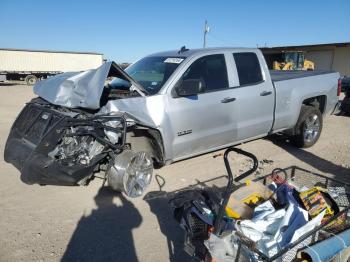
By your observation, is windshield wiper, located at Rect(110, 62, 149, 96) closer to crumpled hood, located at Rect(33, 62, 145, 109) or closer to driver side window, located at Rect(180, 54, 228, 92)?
crumpled hood, located at Rect(33, 62, 145, 109)

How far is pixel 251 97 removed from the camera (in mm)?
5348

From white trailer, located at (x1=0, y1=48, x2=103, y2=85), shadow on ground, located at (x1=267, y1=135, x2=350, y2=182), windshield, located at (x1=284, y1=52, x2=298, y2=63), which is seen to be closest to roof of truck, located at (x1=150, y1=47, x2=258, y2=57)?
shadow on ground, located at (x1=267, y1=135, x2=350, y2=182)

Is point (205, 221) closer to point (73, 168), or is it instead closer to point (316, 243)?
point (316, 243)

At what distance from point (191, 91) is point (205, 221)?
86.3 inches

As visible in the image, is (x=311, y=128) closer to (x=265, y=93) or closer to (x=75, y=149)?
(x=265, y=93)

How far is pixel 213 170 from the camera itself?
5.33m

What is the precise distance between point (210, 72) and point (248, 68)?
2.90 ft

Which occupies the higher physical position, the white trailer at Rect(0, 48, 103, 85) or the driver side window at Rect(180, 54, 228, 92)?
the driver side window at Rect(180, 54, 228, 92)

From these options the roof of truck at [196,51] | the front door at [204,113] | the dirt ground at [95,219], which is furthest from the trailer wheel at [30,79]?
the front door at [204,113]

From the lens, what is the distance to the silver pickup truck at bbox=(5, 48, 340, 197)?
3.83 metres

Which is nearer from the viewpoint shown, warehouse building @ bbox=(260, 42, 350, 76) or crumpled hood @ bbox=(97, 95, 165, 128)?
crumpled hood @ bbox=(97, 95, 165, 128)

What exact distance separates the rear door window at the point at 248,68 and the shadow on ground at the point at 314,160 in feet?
5.72

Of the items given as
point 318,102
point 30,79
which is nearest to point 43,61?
point 30,79

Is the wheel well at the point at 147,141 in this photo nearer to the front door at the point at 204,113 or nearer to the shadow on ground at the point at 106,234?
the front door at the point at 204,113
